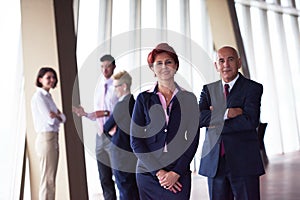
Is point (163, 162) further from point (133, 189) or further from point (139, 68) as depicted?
point (139, 68)

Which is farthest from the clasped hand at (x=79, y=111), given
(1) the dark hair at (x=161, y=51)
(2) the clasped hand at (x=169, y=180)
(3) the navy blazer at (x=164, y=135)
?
(2) the clasped hand at (x=169, y=180)

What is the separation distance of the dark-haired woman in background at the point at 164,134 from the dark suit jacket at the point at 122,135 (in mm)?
65

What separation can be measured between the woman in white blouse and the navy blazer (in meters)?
0.54

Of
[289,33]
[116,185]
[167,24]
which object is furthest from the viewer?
[289,33]

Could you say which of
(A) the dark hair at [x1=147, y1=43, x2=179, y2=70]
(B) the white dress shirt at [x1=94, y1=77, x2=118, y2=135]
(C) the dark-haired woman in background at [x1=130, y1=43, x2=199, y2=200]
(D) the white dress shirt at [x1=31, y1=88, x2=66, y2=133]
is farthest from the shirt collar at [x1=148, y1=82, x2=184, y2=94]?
(D) the white dress shirt at [x1=31, y1=88, x2=66, y2=133]

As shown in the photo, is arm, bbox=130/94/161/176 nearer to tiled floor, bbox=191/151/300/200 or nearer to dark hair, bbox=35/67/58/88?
tiled floor, bbox=191/151/300/200

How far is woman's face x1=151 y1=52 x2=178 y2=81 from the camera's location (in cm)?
264

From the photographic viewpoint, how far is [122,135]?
2734mm

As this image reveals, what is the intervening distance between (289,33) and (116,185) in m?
1.64

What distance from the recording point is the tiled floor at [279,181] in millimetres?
2666

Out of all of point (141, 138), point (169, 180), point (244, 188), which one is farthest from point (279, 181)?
point (141, 138)

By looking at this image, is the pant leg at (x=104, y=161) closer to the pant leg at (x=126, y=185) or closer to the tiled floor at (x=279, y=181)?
the pant leg at (x=126, y=185)

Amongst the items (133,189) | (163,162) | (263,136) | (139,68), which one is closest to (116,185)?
(133,189)

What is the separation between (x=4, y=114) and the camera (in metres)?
2.82
